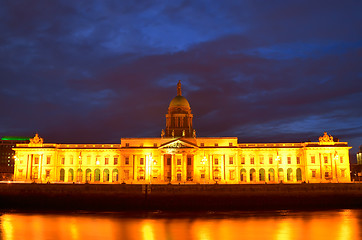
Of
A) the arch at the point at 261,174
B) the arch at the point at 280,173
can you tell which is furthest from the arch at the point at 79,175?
the arch at the point at 280,173

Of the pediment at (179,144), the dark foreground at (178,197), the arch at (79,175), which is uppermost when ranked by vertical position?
the pediment at (179,144)

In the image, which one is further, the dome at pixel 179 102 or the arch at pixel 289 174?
the dome at pixel 179 102

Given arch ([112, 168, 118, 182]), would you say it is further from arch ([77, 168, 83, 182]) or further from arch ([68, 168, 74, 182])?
arch ([68, 168, 74, 182])

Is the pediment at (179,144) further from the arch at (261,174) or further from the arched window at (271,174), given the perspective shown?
the arched window at (271,174)

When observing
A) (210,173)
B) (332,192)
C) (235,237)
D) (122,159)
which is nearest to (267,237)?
(235,237)

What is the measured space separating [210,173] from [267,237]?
61.1 metres

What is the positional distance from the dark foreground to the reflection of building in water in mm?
36120

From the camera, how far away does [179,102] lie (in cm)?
12062

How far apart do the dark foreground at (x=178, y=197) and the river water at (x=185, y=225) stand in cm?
406

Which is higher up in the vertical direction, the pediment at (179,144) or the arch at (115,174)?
the pediment at (179,144)

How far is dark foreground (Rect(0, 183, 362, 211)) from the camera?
218 feet

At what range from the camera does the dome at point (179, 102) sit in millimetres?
120375

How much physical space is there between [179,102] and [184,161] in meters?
22.7

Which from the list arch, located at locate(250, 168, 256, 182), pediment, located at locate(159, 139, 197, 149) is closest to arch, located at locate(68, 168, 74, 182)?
pediment, located at locate(159, 139, 197, 149)
